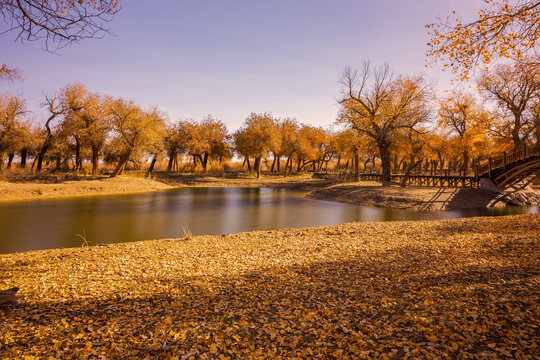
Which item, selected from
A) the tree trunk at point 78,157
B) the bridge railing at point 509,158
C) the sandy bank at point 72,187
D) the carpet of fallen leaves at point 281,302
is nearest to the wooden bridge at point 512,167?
the bridge railing at point 509,158

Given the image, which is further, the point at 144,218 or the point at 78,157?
the point at 78,157

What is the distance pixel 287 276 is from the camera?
25.3 ft

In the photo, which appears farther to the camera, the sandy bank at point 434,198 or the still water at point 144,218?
the sandy bank at point 434,198

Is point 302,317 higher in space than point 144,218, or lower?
higher

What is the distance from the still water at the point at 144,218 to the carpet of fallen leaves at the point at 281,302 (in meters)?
6.16

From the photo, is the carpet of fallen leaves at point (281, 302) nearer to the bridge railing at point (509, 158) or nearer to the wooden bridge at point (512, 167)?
the wooden bridge at point (512, 167)

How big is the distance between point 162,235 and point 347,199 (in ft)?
69.6

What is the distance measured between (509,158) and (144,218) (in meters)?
36.9

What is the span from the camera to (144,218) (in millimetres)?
21141

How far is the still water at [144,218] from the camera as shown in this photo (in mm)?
15500

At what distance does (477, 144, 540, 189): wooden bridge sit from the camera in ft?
86.5

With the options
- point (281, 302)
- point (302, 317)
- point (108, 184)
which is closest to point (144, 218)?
point (281, 302)

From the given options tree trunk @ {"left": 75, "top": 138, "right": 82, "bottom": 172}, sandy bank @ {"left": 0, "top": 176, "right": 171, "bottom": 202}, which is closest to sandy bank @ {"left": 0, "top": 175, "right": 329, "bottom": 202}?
sandy bank @ {"left": 0, "top": 176, "right": 171, "bottom": 202}

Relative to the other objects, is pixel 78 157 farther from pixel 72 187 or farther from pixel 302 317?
pixel 302 317
